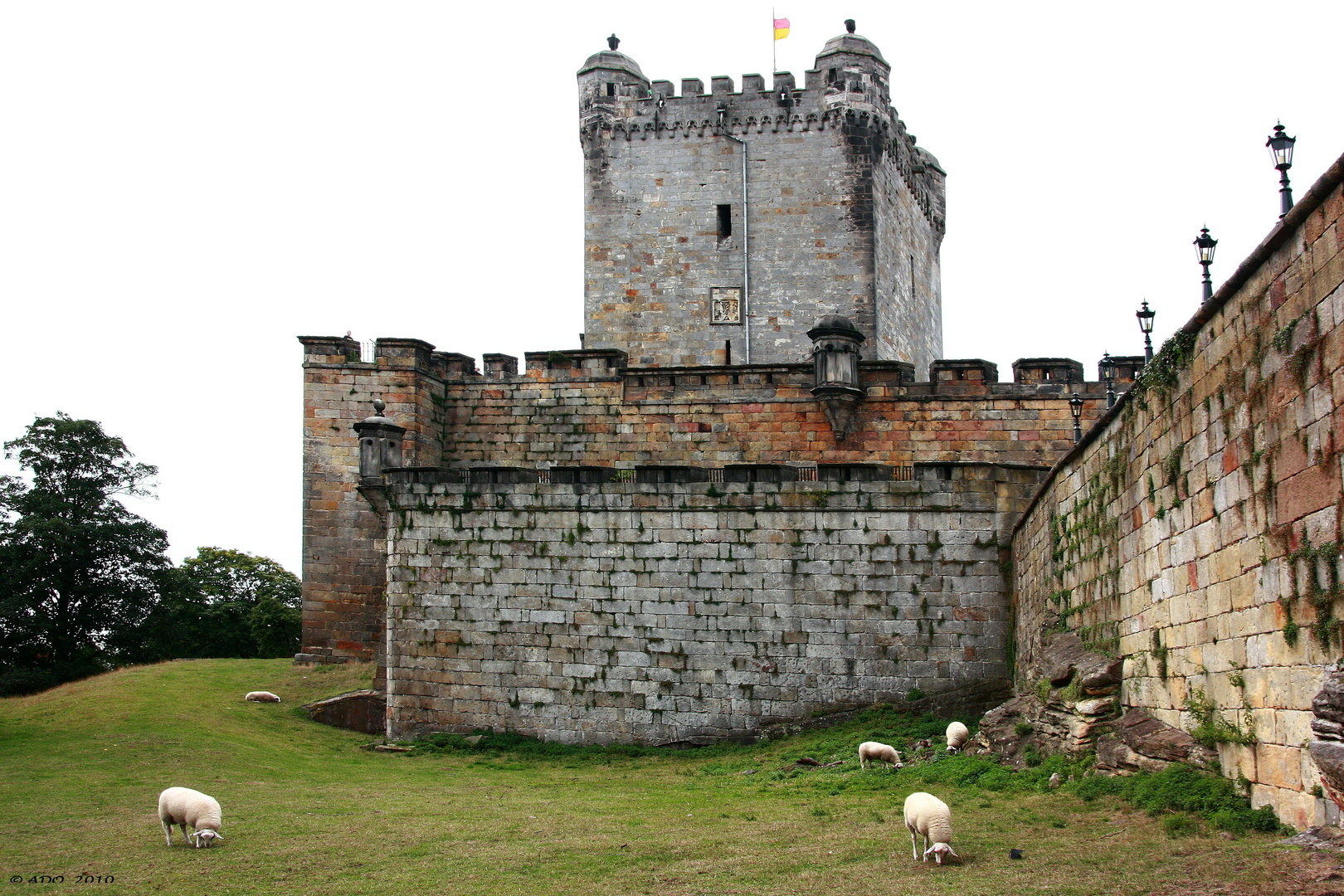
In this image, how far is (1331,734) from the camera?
6.87m

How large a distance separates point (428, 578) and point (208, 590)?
31.2m

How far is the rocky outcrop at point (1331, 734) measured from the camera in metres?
6.69

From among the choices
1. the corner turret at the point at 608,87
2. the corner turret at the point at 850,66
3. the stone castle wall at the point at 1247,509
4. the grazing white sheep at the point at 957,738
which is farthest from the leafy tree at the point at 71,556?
the stone castle wall at the point at 1247,509

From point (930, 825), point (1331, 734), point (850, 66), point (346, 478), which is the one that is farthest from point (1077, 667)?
point (850, 66)

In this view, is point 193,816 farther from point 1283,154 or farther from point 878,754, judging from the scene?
point 1283,154

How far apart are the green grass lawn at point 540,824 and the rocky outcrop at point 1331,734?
0.48 metres

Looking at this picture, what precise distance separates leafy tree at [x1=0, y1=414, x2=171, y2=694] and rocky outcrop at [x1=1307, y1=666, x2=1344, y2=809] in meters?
33.4

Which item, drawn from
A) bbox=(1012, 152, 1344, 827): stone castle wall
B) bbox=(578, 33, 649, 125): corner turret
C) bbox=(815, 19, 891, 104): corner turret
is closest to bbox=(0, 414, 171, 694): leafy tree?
bbox=(578, 33, 649, 125): corner turret

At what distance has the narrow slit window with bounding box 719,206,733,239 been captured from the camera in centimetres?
2906

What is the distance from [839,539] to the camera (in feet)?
59.4

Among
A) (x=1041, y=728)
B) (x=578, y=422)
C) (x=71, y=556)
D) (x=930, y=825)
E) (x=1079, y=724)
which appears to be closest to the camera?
(x=930, y=825)

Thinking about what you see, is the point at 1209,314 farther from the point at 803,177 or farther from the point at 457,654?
the point at 803,177

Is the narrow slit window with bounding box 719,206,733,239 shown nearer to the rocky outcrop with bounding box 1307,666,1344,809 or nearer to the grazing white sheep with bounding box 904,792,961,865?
the grazing white sheep with bounding box 904,792,961,865

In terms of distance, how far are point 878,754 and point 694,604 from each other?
14.9 ft
